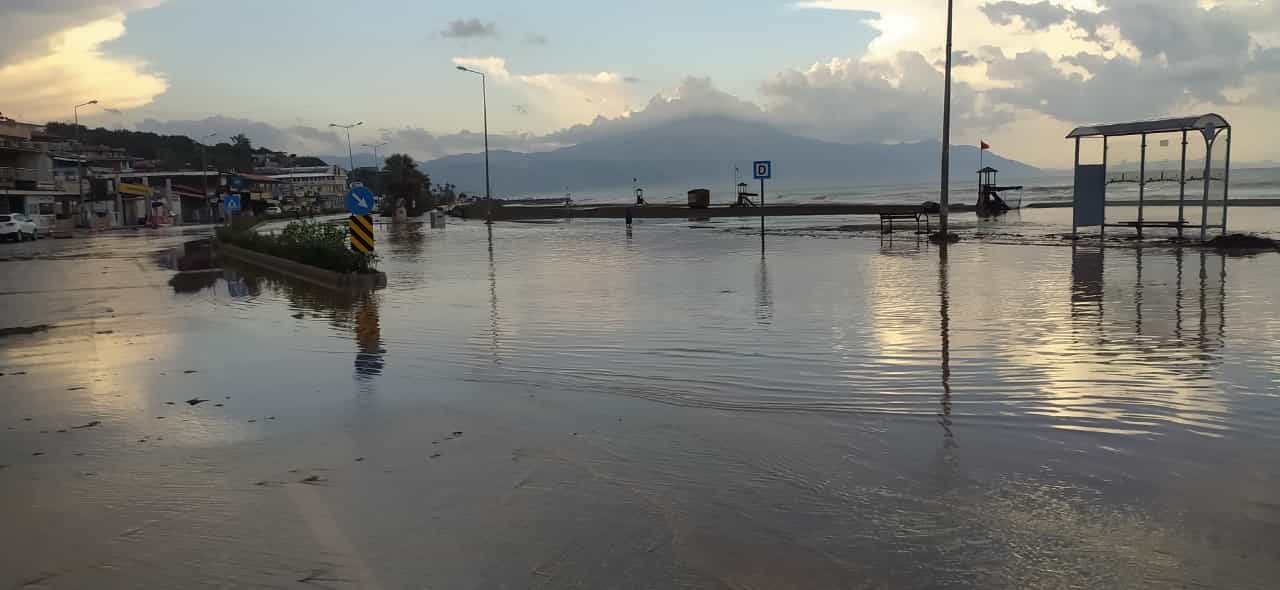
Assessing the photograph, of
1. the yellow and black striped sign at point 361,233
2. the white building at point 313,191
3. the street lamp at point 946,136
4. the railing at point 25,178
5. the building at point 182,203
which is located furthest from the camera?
the white building at point 313,191

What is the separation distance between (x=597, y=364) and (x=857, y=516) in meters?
4.93

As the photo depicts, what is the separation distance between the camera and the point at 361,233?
1955 centimetres

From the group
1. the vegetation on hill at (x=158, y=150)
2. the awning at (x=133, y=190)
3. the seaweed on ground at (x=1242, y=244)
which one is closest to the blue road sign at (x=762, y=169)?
the seaweed on ground at (x=1242, y=244)

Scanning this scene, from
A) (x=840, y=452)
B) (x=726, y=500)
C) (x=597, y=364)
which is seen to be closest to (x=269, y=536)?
(x=726, y=500)

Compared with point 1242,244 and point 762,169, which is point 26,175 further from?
point 1242,244

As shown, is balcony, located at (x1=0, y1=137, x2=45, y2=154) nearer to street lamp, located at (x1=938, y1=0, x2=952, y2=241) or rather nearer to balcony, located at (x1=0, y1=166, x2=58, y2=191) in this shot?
balcony, located at (x1=0, y1=166, x2=58, y2=191)

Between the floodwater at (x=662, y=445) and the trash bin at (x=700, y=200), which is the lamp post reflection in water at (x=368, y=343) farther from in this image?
the trash bin at (x=700, y=200)

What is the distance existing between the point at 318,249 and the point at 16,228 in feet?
128

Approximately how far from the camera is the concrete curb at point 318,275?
740 inches

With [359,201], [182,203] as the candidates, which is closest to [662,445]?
[359,201]

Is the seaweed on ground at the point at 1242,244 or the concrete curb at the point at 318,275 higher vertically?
the seaweed on ground at the point at 1242,244

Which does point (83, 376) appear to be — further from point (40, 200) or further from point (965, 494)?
point (40, 200)

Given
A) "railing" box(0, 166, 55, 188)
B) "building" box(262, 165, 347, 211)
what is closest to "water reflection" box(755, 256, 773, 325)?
"railing" box(0, 166, 55, 188)

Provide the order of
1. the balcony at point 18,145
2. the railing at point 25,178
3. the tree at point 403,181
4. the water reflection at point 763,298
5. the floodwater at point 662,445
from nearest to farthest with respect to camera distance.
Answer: the floodwater at point 662,445 → the water reflection at point 763,298 → the railing at point 25,178 → the balcony at point 18,145 → the tree at point 403,181
